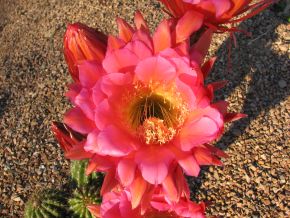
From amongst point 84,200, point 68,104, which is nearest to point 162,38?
point 84,200

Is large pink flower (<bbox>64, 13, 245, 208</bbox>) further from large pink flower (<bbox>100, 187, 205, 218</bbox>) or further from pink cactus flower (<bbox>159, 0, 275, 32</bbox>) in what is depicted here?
large pink flower (<bbox>100, 187, 205, 218</bbox>)

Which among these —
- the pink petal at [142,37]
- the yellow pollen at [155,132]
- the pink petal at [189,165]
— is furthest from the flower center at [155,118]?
the pink petal at [142,37]

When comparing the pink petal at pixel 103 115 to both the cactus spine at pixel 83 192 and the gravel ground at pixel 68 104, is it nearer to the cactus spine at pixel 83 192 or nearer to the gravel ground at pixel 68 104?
the cactus spine at pixel 83 192

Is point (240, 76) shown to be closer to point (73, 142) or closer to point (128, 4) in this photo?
point (128, 4)

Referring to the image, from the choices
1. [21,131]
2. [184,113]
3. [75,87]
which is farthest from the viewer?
[21,131]

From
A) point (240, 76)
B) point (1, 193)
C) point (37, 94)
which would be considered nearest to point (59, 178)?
point (1, 193)

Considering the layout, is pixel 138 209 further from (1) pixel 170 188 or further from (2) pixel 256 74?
(2) pixel 256 74
